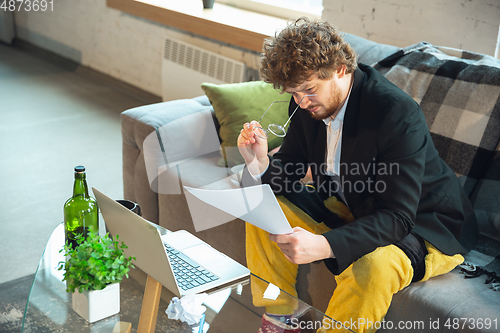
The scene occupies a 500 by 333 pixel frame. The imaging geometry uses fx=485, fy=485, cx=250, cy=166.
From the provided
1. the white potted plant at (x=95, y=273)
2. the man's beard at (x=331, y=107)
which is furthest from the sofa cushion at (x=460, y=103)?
the white potted plant at (x=95, y=273)

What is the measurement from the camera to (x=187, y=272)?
1152mm

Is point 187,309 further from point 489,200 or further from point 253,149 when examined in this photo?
point 489,200

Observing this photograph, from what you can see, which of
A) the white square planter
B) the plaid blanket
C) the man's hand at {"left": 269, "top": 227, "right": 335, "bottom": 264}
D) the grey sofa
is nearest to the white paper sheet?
the man's hand at {"left": 269, "top": 227, "right": 335, "bottom": 264}

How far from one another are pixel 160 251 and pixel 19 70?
4000mm

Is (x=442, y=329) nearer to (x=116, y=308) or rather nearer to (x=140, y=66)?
(x=116, y=308)

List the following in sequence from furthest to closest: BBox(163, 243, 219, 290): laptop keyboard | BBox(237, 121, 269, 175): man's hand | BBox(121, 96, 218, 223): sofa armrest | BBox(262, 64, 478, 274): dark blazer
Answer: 1. BBox(121, 96, 218, 223): sofa armrest
2. BBox(237, 121, 269, 175): man's hand
3. BBox(262, 64, 478, 274): dark blazer
4. BBox(163, 243, 219, 290): laptop keyboard

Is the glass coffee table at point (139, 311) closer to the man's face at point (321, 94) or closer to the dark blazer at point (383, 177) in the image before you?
the dark blazer at point (383, 177)

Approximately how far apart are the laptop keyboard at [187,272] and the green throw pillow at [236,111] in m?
0.75

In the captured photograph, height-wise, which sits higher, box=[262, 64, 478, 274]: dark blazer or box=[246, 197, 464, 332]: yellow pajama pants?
box=[262, 64, 478, 274]: dark blazer

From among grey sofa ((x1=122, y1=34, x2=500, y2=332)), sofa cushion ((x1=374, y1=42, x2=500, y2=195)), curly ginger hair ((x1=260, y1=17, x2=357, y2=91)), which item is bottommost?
grey sofa ((x1=122, y1=34, x2=500, y2=332))

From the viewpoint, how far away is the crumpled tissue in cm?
105

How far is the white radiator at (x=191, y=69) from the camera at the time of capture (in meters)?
3.14

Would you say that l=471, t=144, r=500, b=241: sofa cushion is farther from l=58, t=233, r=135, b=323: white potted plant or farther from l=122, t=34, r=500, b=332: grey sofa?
l=58, t=233, r=135, b=323: white potted plant

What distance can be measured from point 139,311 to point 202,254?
230 millimetres
